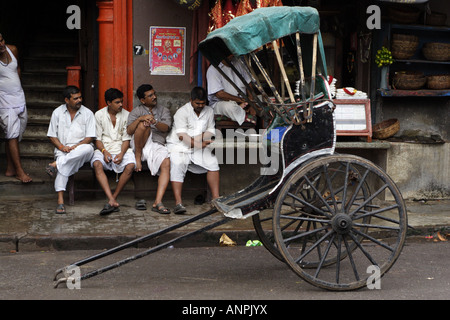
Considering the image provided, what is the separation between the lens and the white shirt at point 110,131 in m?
7.47

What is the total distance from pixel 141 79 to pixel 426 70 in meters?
3.71

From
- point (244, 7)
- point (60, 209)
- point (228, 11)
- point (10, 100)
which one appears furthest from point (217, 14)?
point (60, 209)

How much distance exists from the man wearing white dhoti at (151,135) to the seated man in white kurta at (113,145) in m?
0.12

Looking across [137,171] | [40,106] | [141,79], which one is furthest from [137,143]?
[40,106]

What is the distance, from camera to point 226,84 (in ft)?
25.4

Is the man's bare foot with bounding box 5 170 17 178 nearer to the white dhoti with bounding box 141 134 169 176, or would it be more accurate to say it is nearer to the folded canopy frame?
the white dhoti with bounding box 141 134 169 176

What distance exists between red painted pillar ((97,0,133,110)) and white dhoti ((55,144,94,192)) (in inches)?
37.2

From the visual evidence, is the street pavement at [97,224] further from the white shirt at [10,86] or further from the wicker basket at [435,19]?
the wicker basket at [435,19]

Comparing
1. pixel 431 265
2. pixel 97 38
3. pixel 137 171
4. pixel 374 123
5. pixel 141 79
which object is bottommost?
pixel 431 265

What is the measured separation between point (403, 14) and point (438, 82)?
96 centimetres

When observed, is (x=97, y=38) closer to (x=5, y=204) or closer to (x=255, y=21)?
(x=5, y=204)

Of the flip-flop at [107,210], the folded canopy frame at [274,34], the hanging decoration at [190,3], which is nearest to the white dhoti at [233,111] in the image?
the hanging decoration at [190,3]

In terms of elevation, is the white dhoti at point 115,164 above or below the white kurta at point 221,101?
below

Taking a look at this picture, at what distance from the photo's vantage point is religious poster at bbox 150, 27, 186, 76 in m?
7.83
